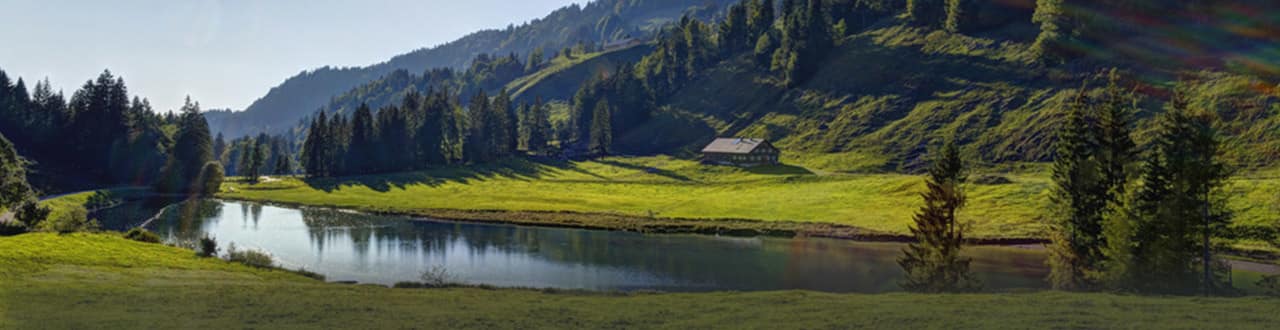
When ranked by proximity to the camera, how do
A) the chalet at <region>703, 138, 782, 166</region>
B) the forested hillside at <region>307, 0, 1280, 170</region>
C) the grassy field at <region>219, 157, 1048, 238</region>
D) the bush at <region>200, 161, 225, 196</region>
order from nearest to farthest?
the grassy field at <region>219, 157, 1048, 238</region> → the forested hillside at <region>307, 0, 1280, 170</region> → the bush at <region>200, 161, 225, 196</region> → the chalet at <region>703, 138, 782, 166</region>

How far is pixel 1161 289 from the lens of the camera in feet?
142

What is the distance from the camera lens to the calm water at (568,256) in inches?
2083

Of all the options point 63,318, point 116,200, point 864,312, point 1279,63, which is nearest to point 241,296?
point 63,318

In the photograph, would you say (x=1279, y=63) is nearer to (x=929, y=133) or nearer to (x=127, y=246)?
(x=929, y=133)

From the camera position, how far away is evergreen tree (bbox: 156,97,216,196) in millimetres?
139000

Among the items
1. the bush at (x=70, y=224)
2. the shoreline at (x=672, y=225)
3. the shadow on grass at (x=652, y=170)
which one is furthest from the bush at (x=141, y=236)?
the shadow on grass at (x=652, y=170)

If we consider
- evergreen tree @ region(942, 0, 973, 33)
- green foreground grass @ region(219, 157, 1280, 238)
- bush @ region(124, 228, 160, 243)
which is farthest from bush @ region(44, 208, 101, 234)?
evergreen tree @ region(942, 0, 973, 33)

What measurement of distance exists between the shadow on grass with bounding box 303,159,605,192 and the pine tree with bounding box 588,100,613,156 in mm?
12975

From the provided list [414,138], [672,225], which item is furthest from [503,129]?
[672,225]

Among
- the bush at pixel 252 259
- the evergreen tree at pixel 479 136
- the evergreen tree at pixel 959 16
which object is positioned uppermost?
the evergreen tree at pixel 959 16

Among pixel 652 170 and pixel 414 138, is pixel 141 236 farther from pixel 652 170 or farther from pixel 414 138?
pixel 414 138

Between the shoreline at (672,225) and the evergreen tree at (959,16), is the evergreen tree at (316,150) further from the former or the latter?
the evergreen tree at (959,16)

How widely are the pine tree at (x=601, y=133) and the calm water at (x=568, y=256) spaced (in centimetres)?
9441

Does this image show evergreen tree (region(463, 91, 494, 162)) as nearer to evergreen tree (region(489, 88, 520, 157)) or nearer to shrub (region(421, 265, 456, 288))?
evergreen tree (region(489, 88, 520, 157))
